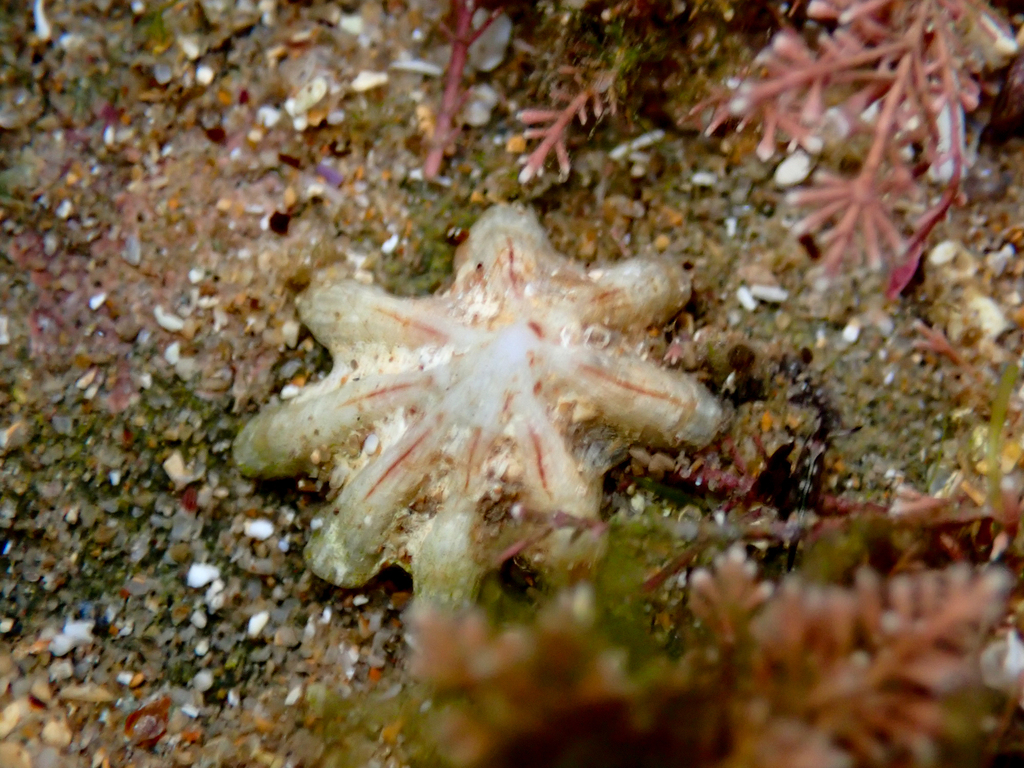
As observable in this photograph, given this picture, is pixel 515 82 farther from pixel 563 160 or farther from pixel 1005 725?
pixel 1005 725

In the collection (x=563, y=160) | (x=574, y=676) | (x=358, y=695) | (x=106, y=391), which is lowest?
(x=358, y=695)

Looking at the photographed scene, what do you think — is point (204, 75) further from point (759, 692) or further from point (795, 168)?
point (759, 692)

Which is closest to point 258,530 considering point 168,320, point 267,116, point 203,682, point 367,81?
point 203,682

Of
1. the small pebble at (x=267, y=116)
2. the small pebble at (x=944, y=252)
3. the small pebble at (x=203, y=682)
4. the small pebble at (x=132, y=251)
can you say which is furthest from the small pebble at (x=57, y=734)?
the small pebble at (x=944, y=252)

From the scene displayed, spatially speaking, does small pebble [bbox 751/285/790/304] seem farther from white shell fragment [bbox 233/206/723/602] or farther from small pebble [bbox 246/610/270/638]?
small pebble [bbox 246/610/270/638]

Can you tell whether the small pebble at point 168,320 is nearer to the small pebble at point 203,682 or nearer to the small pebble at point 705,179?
the small pebble at point 203,682

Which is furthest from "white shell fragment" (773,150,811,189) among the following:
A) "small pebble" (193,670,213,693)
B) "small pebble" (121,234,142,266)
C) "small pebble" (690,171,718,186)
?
"small pebble" (193,670,213,693)

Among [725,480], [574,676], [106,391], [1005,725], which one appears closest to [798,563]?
[725,480]
